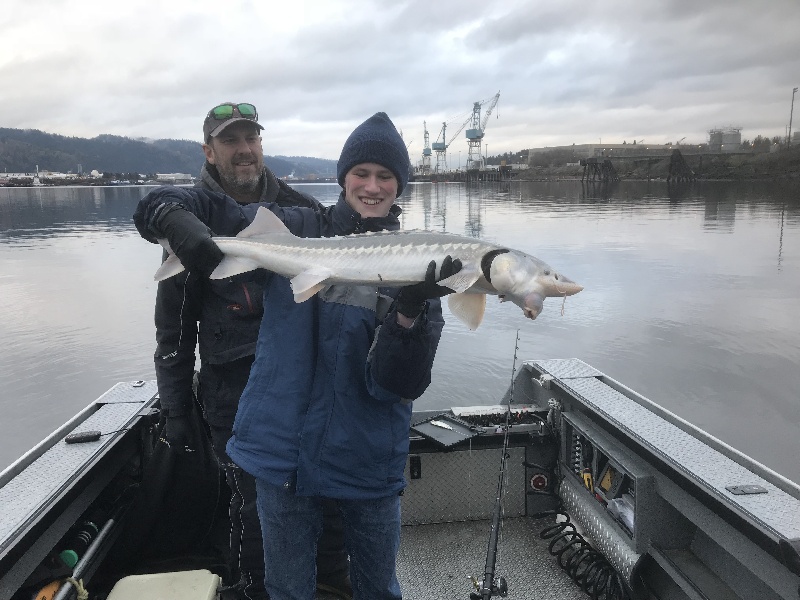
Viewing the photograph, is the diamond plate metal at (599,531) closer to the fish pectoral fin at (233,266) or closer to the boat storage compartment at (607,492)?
the boat storage compartment at (607,492)

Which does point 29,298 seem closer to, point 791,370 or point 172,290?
point 172,290

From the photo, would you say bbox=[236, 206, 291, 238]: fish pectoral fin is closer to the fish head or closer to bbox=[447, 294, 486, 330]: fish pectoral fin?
bbox=[447, 294, 486, 330]: fish pectoral fin

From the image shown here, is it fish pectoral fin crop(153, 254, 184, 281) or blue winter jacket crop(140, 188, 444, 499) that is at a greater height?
fish pectoral fin crop(153, 254, 184, 281)

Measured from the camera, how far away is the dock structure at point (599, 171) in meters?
98.4

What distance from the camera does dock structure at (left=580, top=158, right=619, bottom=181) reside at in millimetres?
98375

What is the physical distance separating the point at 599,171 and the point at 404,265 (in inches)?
4206

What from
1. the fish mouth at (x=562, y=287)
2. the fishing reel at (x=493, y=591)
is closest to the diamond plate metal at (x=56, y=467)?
the fishing reel at (x=493, y=591)

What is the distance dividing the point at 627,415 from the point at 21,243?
32331mm

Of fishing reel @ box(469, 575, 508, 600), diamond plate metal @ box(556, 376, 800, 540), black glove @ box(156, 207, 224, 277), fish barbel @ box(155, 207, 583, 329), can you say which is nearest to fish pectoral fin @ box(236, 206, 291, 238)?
fish barbel @ box(155, 207, 583, 329)

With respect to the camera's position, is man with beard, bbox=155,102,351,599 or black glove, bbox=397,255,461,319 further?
man with beard, bbox=155,102,351,599

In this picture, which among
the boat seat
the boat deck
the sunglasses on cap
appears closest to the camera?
the boat seat

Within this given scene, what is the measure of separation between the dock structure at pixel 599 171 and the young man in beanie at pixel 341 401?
102867 mm

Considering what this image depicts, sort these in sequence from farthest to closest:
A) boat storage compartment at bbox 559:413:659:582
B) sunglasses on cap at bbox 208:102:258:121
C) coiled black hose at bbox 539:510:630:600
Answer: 1. sunglasses on cap at bbox 208:102:258:121
2. coiled black hose at bbox 539:510:630:600
3. boat storage compartment at bbox 559:413:659:582

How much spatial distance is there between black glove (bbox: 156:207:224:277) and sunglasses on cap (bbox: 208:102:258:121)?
169cm
